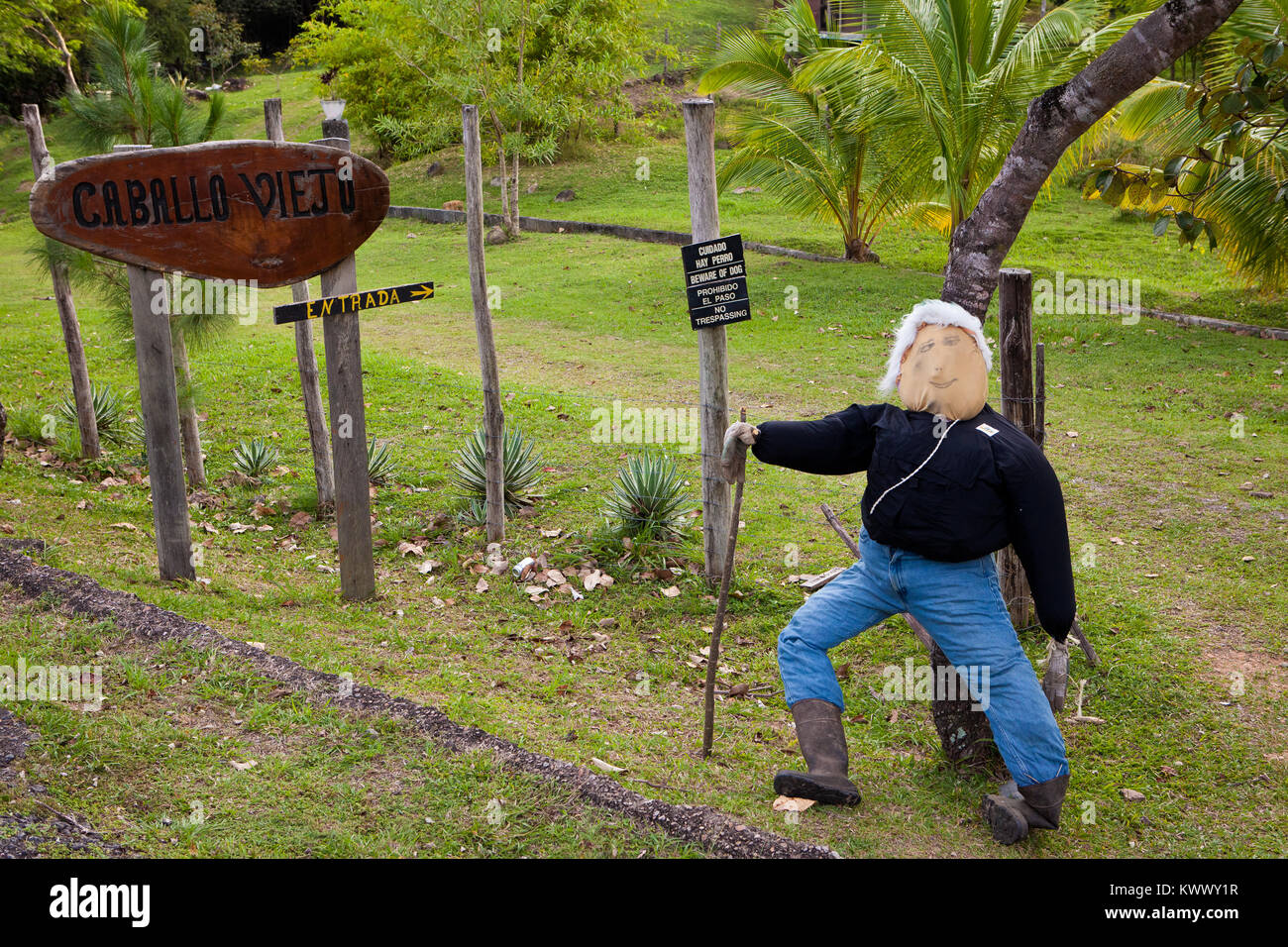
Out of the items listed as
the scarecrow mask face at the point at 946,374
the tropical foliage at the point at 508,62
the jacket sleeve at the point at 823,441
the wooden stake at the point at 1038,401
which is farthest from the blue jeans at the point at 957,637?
the tropical foliage at the point at 508,62

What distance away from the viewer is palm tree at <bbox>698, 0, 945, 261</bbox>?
50.3 ft

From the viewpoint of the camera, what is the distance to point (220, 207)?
18.1 ft

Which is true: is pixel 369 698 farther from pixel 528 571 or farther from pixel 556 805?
pixel 528 571

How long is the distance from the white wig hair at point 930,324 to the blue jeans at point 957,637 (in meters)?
0.66

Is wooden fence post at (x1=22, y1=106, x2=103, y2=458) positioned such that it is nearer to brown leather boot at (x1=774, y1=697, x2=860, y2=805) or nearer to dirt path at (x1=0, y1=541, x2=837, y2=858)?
dirt path at (x1=0, y1=541, x2=837, y2=858)

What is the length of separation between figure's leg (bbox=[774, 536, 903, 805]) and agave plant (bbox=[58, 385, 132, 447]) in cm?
679

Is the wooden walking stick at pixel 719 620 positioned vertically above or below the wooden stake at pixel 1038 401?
below

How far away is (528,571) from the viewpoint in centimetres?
660

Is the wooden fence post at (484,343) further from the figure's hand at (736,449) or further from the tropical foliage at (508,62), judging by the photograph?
the tropical foliage at (508,62)

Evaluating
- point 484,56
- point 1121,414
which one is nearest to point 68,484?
point 1121,414

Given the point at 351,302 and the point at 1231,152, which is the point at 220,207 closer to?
the point at 351,302

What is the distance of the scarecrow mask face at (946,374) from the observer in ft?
12.7

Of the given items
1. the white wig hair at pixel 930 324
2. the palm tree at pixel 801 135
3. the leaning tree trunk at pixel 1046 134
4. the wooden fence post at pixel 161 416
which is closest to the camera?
the white wig hair at pixel 930 324
